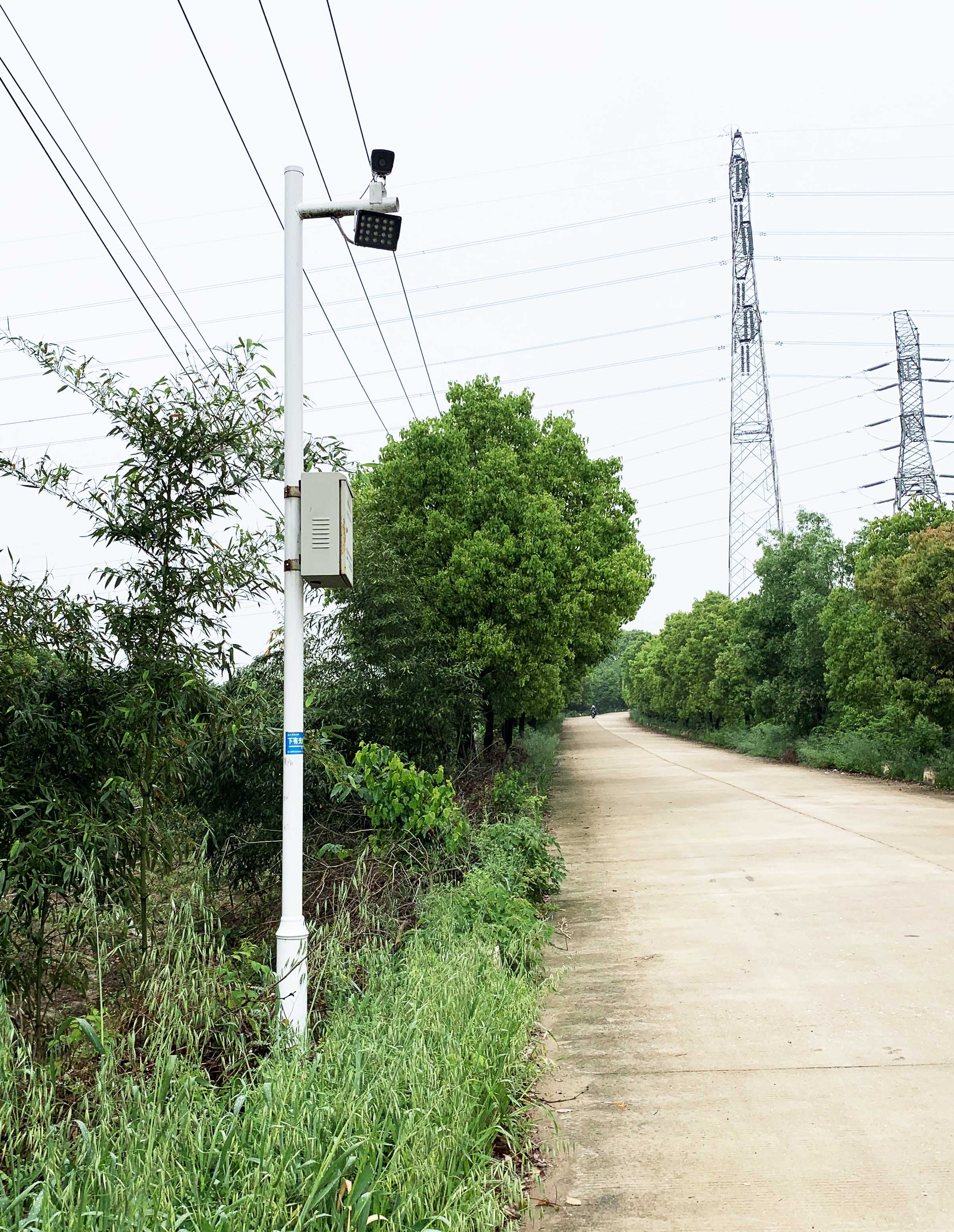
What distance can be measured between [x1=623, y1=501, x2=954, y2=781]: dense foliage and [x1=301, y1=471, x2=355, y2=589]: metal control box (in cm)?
1525

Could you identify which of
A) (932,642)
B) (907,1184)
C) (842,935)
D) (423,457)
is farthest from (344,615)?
(932,642)

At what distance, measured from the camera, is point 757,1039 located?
5699 mm

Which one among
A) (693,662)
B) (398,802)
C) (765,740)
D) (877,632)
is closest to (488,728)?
(877,632)

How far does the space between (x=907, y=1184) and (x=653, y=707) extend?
65.0 meters

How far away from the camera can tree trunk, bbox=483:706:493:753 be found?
20.3 m

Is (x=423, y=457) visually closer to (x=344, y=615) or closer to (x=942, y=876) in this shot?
(x=344, y=615)

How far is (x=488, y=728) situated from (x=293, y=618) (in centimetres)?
1627

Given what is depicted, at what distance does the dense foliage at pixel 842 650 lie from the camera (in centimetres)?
1881

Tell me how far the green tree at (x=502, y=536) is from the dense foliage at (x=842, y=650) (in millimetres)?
5283

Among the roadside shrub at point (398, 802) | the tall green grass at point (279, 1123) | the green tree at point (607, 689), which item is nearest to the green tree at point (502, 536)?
the roadside shrub at point (398, 802)

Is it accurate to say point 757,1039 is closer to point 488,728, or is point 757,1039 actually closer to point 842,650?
point 488,728

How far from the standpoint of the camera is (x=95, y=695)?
5.26 m

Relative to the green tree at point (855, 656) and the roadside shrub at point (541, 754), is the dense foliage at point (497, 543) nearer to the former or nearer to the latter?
the roadside shrub at point (541, 754)

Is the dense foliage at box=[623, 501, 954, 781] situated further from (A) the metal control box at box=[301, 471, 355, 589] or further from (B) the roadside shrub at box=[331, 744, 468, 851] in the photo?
(A) the metal control box at box=[301, 471, 355, 589]
